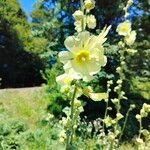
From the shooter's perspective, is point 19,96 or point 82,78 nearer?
point 82,78

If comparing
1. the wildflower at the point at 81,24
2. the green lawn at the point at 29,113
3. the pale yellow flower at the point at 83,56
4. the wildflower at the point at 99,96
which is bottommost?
the green lawn at the point at 29,113

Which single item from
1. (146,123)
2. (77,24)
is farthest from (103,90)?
(77,24)

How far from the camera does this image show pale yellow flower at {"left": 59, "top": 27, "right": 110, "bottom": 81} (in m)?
1.80

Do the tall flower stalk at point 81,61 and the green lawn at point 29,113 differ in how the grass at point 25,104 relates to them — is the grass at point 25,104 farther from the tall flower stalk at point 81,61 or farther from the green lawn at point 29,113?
the tall flower stalk at point 81,61

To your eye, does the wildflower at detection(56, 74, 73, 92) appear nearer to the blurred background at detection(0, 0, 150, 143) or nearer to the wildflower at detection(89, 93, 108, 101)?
the wildflower at detection(89, 93, 108, 101)

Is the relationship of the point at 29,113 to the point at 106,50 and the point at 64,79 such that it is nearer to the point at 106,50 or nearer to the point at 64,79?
the point at 106,50

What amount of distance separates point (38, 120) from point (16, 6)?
10.4m

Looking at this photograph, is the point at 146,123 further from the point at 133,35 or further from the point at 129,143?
the point at 133,35

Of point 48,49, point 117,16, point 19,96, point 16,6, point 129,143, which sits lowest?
point 129,143

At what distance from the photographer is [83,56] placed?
1.87 metres

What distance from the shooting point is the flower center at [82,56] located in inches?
73.0

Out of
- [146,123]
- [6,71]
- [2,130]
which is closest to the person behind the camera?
[2,130]

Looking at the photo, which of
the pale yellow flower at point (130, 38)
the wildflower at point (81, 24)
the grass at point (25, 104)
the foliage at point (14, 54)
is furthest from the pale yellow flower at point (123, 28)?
the foliage at point (14, 54)

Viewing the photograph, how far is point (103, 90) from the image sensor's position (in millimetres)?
12000
